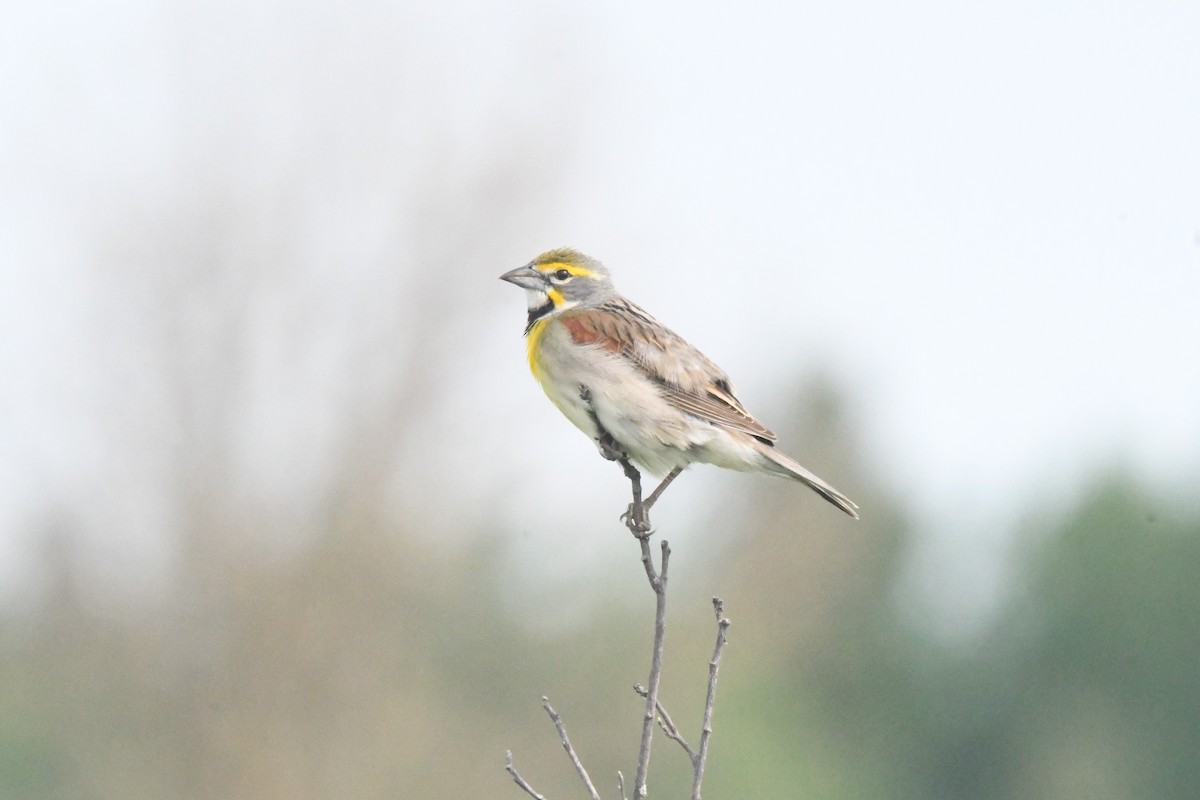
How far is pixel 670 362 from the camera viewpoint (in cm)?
818

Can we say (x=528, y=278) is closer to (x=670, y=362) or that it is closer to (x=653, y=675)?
(x=670, y=362)

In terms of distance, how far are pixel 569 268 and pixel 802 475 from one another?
151 centimetres

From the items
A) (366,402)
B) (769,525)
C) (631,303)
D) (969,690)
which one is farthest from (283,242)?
(769,525)

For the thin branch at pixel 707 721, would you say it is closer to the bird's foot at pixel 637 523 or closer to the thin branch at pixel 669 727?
the thin branch at pixel 669 727

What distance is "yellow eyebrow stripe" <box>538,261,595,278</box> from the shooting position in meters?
8.50

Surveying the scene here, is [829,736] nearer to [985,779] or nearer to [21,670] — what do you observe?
[985,779]

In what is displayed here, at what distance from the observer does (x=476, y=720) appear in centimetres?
2552

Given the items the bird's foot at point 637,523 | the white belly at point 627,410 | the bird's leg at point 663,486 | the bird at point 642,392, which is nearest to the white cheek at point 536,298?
the bird at point 642,392

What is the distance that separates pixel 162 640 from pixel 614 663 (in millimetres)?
7030

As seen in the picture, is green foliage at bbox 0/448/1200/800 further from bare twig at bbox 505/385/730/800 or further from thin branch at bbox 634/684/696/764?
thin branch at bbox 634/684/696/764

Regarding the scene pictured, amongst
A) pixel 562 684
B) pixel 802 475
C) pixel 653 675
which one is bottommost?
pixel 562 684

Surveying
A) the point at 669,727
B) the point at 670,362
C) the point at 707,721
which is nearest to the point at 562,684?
the point at 670,362

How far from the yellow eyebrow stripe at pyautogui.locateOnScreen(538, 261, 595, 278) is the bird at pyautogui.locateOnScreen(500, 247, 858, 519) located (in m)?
0.07

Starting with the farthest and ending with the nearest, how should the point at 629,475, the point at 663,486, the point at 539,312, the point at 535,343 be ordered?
the point at 539,312, the point at 535,343, the point at 663,486, the point at 629,475
